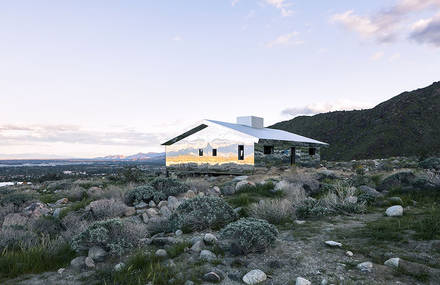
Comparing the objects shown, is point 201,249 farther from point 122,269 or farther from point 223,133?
point 223,133

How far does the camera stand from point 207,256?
173 inches

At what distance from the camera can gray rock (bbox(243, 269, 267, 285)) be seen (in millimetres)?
3689

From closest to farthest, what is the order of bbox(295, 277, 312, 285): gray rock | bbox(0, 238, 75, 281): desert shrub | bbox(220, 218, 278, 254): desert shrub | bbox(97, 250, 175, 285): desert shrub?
bbox(295, 277, 312, 285): gray rock → bbox(97, 250, 175, 285): desert shrub → bbox(0, 238, 75, 281): desert shrub → bbox(220, 218, 278, 254): desert shrub

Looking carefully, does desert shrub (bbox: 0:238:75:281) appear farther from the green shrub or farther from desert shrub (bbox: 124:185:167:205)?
desert shrub (bbox: 124:185:167:205)

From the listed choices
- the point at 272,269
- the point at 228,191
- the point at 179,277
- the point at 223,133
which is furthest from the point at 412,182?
the point at 223,133

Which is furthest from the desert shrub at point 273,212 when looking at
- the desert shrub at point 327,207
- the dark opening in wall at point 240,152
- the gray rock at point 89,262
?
the dark opening in wall at point 240,152

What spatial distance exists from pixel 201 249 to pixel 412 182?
28.3 feet

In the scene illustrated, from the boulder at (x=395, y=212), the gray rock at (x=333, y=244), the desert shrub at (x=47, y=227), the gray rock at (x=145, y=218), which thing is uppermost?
the boulder at (x=395, y=212)

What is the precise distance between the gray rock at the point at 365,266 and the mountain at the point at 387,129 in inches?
1714

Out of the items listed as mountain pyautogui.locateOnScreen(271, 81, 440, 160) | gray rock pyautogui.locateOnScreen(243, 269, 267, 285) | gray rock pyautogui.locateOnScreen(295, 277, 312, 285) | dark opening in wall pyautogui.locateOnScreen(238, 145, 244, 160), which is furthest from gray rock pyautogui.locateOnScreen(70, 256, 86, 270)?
mountain pyautogui.locateOnScreen(271, 81, 440, 160)

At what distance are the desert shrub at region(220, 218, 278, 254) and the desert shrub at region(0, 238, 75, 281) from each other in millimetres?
2481

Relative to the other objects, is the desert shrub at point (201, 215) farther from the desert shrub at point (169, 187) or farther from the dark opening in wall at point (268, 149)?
the dark opening in wall at point (268, 149)

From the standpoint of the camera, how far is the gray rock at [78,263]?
4329mm

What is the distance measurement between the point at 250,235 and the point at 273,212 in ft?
7.06
